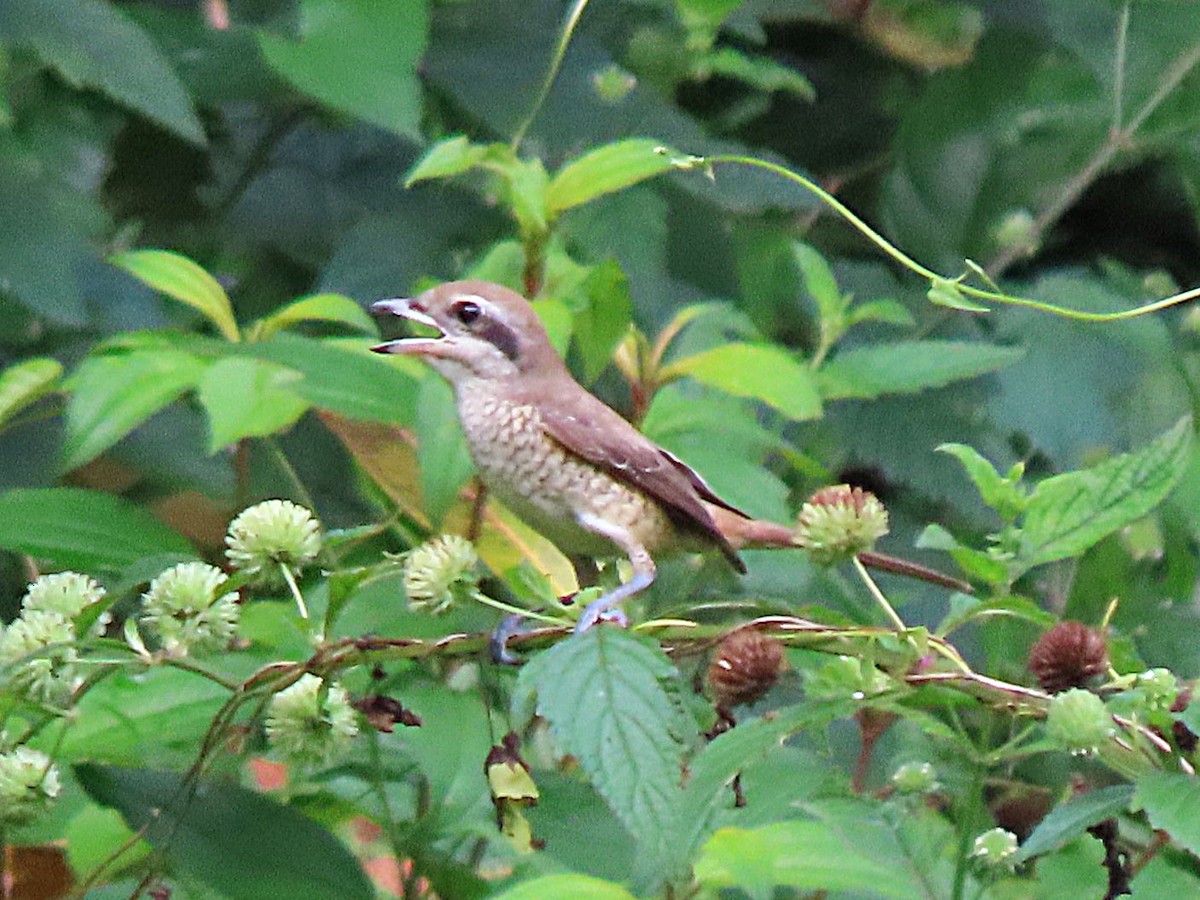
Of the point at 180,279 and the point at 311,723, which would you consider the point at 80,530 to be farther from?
the point at 311,723

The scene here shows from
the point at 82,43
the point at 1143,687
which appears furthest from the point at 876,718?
the point at 82,43

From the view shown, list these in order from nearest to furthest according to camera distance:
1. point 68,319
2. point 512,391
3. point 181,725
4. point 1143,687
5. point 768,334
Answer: point 1143,687, point 181,725, point 512,391, point 68,319, point 768,334

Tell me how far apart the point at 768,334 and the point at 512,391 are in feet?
3.93

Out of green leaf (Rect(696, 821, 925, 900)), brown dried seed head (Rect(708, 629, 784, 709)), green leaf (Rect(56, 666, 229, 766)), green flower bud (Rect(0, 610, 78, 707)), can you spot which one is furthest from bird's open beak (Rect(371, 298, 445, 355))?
green leaf (Rect(696, 821, 925, 900))

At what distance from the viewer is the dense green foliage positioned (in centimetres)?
→ 147

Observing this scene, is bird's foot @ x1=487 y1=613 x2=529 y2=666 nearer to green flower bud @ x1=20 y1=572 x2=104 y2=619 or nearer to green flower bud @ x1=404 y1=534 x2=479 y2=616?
green flower bud @ x1=404 y1=534 x2=479 y2=616

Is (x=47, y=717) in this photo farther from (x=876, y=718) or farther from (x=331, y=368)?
(x=876, y=718)

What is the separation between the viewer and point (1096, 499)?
1.51 metres

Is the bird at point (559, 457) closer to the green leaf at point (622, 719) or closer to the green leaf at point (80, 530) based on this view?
the green leaf at point (80, 530)

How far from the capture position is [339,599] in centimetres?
151

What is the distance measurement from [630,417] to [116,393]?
0.88 meters

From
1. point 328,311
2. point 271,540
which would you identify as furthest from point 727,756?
point 328,311

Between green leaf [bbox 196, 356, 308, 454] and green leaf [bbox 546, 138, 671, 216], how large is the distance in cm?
46

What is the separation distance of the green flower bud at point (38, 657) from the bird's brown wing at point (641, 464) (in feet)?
2.60
